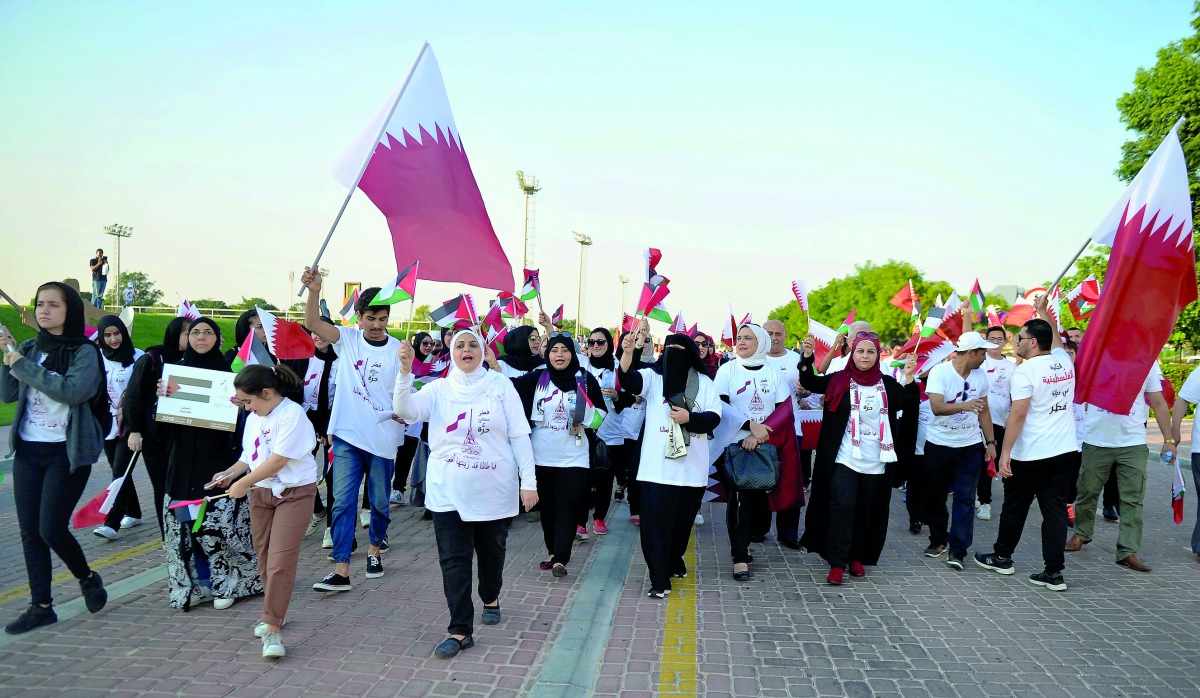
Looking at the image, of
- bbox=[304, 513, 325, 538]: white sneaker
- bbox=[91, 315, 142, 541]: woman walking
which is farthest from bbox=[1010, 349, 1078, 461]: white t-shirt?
bbox=[91, 315, 142, 541]: woman walking

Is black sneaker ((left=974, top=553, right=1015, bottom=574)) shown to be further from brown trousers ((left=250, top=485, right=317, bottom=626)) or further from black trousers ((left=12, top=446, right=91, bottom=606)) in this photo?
black trousers ((left=12, top=446, right=91, bottom=606))

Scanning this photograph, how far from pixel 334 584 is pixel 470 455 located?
169 centimetres

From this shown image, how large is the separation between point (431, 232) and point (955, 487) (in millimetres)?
5030

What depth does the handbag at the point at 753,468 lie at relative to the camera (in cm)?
609

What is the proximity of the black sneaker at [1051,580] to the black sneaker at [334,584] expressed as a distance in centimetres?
522

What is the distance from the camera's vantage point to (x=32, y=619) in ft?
15.0

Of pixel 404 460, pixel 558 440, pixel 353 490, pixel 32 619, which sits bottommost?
pixel 32 619

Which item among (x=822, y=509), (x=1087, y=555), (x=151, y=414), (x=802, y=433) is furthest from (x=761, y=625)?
(x=151, y=414)

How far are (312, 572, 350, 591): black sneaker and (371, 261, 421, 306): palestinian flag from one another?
196 centimetres

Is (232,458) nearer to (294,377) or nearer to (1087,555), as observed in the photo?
(294,377)

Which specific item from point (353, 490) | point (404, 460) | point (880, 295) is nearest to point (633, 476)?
point (353, 490)

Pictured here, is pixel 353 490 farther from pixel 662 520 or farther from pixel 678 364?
pixel 678 364

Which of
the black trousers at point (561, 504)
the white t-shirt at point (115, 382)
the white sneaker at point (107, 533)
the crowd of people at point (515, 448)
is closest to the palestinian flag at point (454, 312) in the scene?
the crowd of people at point (515, 448)

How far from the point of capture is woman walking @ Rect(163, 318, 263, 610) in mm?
5027
